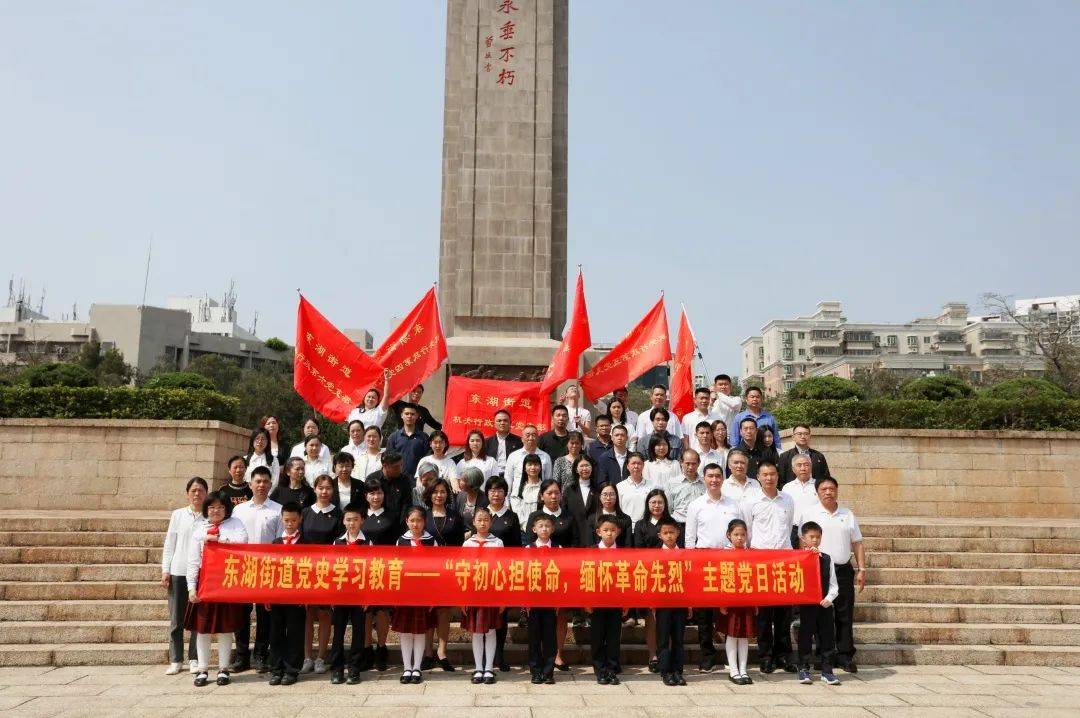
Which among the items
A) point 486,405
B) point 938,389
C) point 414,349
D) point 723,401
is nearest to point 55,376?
point 414,349

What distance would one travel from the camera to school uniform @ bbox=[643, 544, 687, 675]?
6254mm

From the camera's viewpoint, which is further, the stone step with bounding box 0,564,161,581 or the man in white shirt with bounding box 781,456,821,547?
the stone step with bounding box 0,564,161,581

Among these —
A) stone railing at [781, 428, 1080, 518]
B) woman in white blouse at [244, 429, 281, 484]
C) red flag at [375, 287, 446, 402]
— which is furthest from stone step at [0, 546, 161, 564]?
stone railing at [781, 428, 1080, 518]

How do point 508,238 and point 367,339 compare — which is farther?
point 367,339

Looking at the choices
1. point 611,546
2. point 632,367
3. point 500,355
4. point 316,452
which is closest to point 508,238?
point 500,355

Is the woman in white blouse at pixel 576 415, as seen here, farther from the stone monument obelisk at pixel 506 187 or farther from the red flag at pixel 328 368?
the stone monument obelisk at pixel 506 187

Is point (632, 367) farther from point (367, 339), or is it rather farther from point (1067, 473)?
point (367, 339)

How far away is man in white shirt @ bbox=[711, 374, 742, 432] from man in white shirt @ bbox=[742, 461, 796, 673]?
7.15ft

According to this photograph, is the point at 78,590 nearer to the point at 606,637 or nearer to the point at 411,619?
the point at 411,619

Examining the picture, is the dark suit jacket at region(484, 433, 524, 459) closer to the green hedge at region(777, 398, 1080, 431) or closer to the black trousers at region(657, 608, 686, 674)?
the black trousers at region(657, 608, 686, 674)

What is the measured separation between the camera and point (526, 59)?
13.4 meters

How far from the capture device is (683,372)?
9.83 meters

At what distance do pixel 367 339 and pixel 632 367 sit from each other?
80.1 m

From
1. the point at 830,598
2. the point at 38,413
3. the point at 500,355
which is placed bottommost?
the point at 830,598
